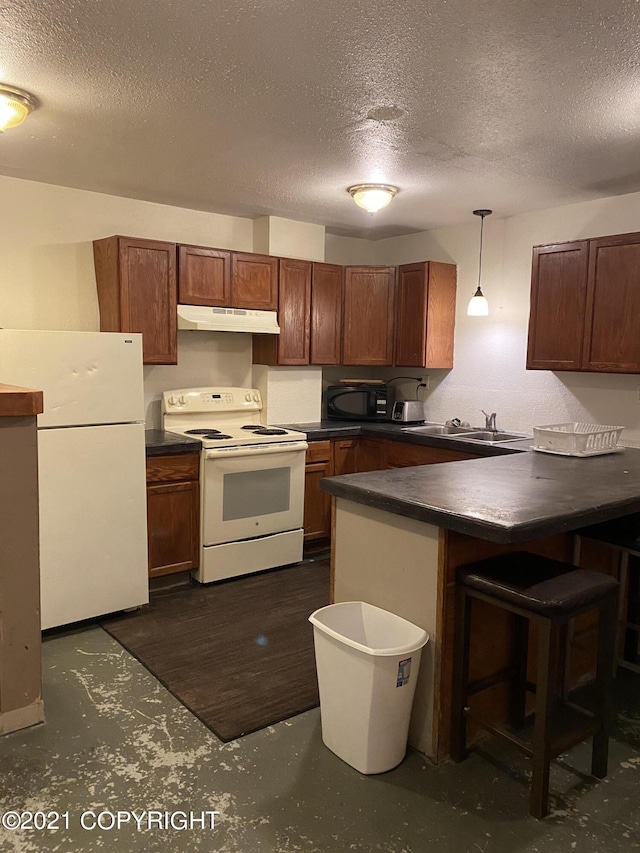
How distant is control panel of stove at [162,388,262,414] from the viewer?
4379 millimetres

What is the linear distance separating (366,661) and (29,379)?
6.87ft

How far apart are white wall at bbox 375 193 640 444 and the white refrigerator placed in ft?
8.48

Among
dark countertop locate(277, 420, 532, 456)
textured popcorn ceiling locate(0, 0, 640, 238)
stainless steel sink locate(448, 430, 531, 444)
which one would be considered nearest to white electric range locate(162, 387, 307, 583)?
dark countertop locate(277, 420, 532, 456)

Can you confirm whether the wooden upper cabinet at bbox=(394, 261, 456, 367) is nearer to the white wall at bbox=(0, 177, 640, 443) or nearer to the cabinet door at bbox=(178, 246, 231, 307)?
the white wall at bbox=(0, 177, 640, 443)

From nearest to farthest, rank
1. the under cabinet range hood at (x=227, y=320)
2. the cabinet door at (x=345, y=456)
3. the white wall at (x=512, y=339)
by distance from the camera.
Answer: the white wall at (x=512, y=339) → the under cabinet range hood at (x=227, y=320) → the cabinet door at (x=345, y=456)

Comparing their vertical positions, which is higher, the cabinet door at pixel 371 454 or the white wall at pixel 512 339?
the white wall at pixel 512 339

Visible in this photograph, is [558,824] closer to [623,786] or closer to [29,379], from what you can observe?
[623,786]

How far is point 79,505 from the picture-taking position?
322 cm

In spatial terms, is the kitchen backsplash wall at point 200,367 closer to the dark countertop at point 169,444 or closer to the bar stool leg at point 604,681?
the dark countertop at point 169,444

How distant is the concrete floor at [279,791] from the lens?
1851 mm

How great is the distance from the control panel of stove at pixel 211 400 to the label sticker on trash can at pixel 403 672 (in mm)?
2788

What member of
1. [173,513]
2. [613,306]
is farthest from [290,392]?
[613,306]

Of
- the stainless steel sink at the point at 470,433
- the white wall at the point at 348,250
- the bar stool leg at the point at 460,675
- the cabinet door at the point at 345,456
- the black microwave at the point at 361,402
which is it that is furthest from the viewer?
the white wall at the point at 348,250

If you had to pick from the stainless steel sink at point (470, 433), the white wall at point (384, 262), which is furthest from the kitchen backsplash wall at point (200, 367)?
the stainless steel sink at point (470, 433)
